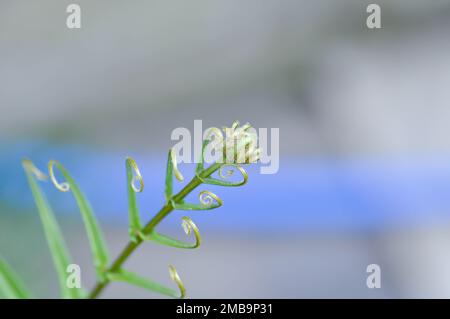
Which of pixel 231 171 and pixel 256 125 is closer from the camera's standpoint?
pixel 231 171

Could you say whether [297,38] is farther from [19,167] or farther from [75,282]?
[75,282]

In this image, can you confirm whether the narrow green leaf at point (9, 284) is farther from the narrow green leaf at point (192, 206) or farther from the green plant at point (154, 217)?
the narrow green leaf at point (192, 206)

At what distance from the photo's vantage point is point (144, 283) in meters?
0.34

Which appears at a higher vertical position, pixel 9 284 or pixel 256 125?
pixel 256 125

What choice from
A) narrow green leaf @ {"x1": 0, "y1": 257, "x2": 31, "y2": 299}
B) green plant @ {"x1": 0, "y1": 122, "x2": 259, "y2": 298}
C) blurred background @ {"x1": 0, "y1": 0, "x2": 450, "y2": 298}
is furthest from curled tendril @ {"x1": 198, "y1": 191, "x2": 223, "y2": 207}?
blurred background @ {"x1": 0, "y1": 0, "x2": 450, "y2": 298}

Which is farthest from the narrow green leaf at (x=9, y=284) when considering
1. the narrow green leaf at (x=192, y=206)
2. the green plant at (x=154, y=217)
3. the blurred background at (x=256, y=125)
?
the blurred background at (x=256, y=125)

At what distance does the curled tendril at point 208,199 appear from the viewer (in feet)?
1.03

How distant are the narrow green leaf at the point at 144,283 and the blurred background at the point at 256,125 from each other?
1.00 m

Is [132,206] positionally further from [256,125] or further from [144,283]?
[256,125]

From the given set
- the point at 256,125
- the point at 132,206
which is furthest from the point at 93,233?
the point at 256,125

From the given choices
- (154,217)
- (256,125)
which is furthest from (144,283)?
(256,125)

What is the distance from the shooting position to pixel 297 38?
2.13 metres

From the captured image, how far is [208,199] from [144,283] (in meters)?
0.06
